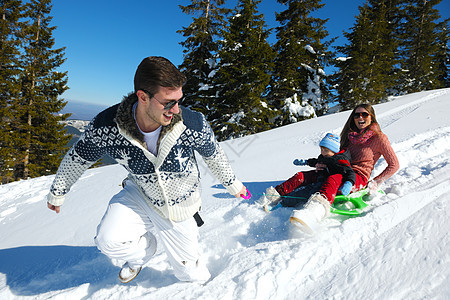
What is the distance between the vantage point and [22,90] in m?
12.8

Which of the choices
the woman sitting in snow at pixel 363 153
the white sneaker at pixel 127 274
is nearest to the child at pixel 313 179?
the woman sitting in snow at pixel 363 153

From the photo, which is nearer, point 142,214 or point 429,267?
point 429,267

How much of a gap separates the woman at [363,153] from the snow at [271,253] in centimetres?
23

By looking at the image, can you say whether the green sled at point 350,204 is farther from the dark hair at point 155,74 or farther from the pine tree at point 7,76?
the pine tree at point 7,76

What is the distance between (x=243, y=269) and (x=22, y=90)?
16.6m

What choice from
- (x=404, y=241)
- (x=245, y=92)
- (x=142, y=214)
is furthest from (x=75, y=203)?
(x=245, y=92)

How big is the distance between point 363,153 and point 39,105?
1656 cm

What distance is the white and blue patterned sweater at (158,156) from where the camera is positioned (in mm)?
1415

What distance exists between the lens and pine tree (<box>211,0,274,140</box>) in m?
12.2

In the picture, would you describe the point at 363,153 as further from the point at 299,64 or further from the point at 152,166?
the point at 299,64

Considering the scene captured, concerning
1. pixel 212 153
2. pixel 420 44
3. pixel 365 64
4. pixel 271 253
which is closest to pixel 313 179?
pixel 271 253

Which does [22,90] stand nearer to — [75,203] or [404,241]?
[75,203]

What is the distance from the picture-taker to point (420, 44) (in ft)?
64.2

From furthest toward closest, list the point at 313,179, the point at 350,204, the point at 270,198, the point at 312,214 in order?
the point at 313,179 → the point at 270,198 → the point at 350,204 → the point at 312,214
